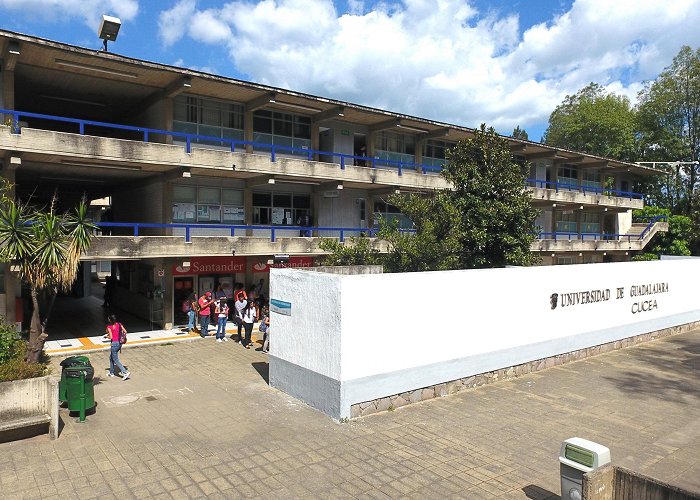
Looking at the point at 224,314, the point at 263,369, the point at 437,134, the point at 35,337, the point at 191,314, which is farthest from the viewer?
the point at 437,134

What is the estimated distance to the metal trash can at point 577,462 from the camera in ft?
22.7

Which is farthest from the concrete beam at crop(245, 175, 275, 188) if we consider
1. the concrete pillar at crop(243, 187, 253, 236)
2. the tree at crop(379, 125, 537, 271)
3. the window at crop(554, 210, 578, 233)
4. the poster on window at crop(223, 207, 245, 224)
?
the window at crop(554, 210, 578, 233)

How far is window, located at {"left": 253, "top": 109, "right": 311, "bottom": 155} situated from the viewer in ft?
77.8

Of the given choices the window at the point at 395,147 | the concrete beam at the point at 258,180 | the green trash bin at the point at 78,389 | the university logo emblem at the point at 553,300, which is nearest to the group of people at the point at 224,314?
the concrete beam at the point at 258,180

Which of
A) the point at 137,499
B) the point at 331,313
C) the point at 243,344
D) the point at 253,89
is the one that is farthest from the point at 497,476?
the point at 253,89

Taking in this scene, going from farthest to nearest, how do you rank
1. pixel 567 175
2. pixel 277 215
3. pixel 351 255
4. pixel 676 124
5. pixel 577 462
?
pixel 676 124, pixel 567 175, pixel 277 215, pixel 351 255, pixel 577 462

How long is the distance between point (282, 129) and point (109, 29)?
8026 millimetres

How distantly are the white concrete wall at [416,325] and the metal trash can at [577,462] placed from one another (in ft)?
15.4

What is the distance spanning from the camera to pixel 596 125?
53.0m

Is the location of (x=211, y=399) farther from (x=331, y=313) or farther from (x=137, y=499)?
(x=137, y=499)

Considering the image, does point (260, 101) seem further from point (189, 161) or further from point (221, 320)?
point (221, 320)

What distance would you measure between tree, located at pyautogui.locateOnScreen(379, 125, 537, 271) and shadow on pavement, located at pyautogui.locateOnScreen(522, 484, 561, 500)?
972 cm

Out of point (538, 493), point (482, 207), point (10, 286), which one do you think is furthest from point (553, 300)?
point (10, 286)

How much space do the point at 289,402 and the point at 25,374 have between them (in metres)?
5.30
